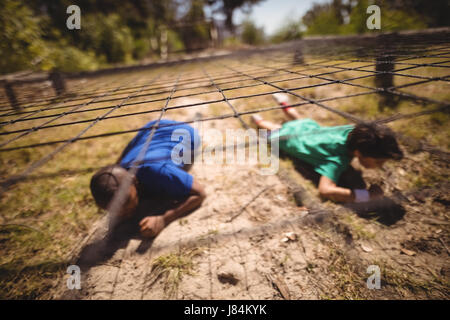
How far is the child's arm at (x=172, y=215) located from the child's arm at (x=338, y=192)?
1.07m

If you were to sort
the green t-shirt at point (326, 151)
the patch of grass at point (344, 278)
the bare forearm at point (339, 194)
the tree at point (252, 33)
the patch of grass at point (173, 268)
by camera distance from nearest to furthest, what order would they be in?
the patch of grass at point (344, 278)
the patch of grass at point (173, 268)
the bare forearm at point (339, 194)
the green t-shirt at point (326, 151)
the tree at point (252, 33)

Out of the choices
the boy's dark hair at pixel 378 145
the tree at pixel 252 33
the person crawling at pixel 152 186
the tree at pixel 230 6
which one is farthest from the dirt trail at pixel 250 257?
the tree at pixel 230 6

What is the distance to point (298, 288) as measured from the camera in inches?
43.8

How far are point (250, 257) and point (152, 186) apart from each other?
0.97 metres

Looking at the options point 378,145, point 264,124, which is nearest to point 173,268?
point 378,145

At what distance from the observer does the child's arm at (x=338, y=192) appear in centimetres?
154

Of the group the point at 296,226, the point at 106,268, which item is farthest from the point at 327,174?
the point at 106,268

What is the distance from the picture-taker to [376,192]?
5.21ft

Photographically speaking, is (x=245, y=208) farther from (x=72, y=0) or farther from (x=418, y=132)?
(x=72, y=0)

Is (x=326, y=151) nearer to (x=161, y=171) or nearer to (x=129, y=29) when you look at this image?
(x=161, y=171)

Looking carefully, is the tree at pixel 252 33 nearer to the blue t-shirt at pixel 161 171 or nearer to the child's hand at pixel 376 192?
the blue t-shirt at pixel 161 171

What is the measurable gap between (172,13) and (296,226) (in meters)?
17.7

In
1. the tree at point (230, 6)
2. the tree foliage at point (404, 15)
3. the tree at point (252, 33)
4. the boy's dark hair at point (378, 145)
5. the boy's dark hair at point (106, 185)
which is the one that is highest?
the tree at point (230, 6)

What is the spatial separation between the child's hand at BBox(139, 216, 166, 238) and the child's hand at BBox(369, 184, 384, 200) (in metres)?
1.77
